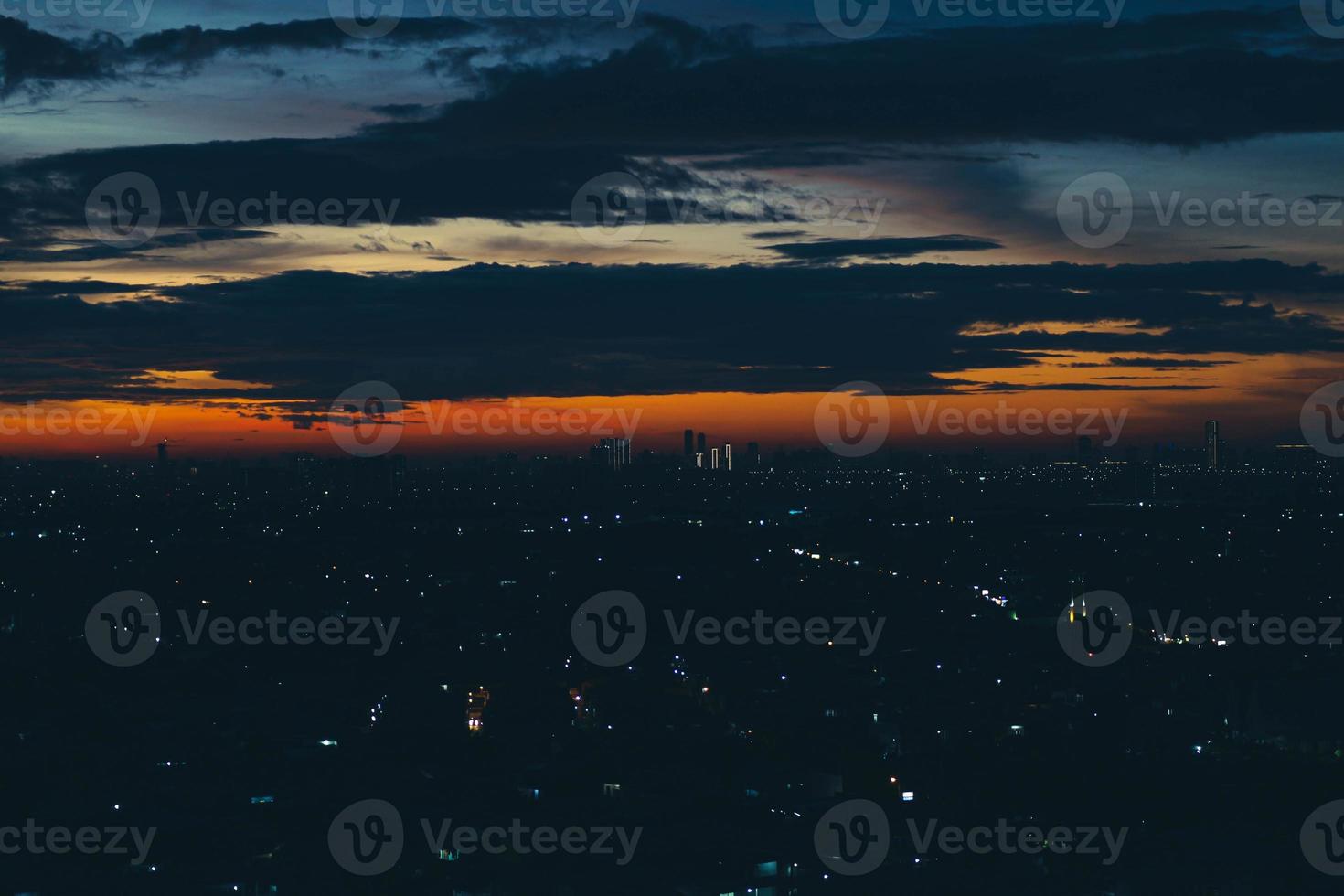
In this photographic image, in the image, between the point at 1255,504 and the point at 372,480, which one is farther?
the point at 372,480

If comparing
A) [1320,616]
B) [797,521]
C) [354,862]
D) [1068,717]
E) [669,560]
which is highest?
[797,521]

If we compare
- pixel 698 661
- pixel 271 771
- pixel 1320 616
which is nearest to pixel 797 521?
pixel 1320 616

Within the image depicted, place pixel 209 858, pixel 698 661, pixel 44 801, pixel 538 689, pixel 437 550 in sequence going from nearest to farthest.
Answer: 1. pixel 209 858
2. pixel 44 801
3. pixel 538 689
4. pixel 698 661
5. pixel 437 550

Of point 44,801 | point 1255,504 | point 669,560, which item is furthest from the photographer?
point 1255,504

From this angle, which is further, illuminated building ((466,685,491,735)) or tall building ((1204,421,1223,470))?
tall building ((1204,421,1223,470))

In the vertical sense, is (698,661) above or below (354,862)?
above

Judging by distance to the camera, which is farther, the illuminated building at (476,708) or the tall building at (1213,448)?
the tall building at (1213,448)

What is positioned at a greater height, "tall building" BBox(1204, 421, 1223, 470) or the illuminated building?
"tall building" BBox(1204, 421, 1223, 470)

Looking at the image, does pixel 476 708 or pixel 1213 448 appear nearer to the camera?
pixel 476 708

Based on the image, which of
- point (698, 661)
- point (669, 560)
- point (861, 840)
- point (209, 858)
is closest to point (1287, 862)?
point (861, 840)

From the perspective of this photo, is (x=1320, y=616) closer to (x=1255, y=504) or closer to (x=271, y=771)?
(x=271, y=771)

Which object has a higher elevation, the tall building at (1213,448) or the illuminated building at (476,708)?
the tall building at (1213,448)
